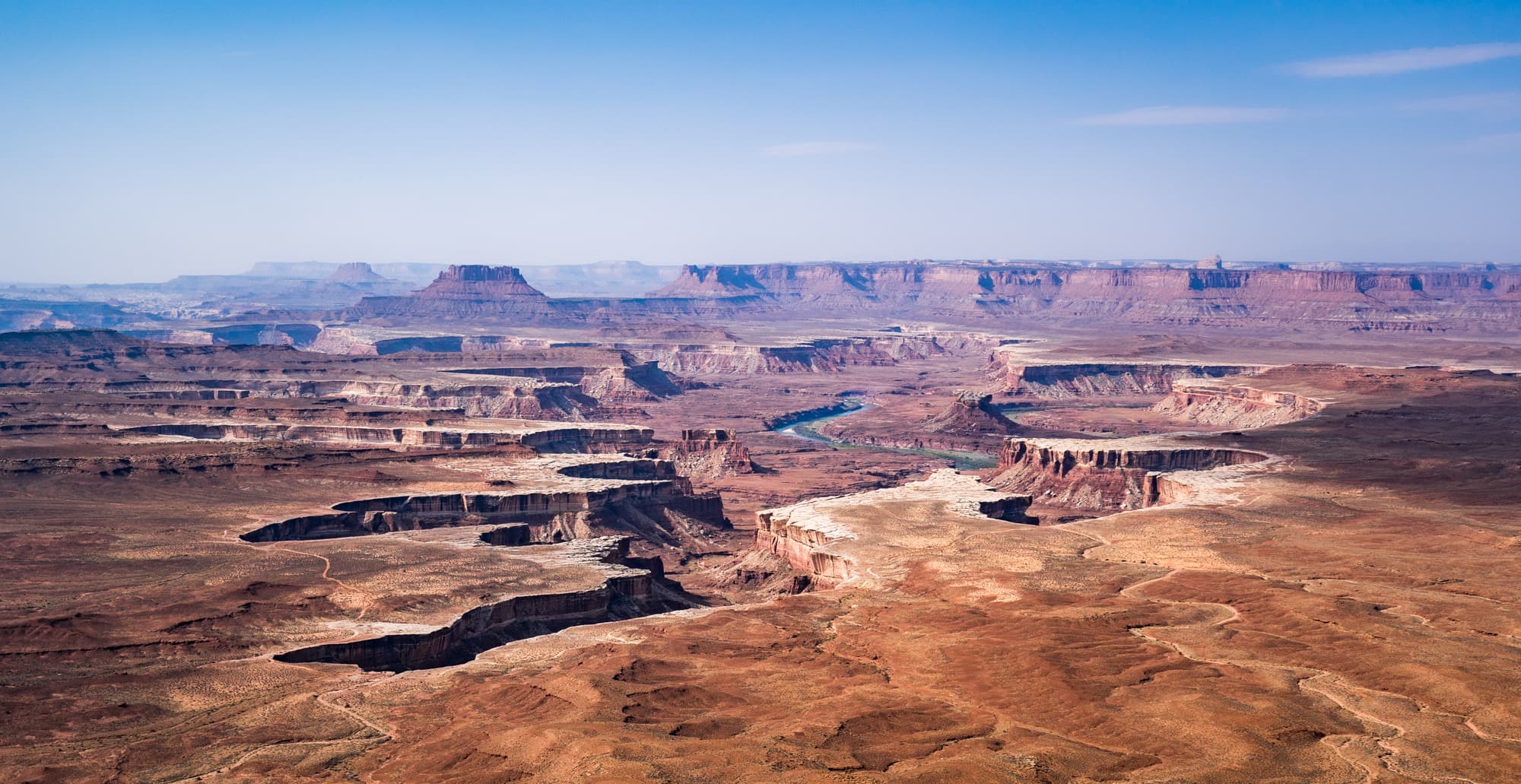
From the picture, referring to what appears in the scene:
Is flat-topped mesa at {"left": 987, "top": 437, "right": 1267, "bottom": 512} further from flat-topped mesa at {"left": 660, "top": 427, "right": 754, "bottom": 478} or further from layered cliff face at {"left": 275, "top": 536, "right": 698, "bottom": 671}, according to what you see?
layered cliff face at {"left": 275, "top": 536, "right": 698, "bottom": 671}

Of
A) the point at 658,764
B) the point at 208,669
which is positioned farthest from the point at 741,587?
the point at 658,764

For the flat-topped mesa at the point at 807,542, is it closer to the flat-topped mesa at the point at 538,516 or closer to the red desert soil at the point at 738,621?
the red desert soil at the point at 738,621

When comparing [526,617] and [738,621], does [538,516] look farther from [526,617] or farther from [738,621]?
[738,621]

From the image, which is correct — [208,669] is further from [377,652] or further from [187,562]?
[187,562]

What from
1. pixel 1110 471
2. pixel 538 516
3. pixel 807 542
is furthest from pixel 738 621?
pixel 1110 471

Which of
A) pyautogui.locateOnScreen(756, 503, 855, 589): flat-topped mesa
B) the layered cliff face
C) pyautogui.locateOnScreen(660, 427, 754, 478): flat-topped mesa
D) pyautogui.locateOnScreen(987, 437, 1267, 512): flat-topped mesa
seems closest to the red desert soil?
the layered cliff face

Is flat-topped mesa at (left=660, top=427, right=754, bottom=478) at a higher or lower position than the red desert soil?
lower
